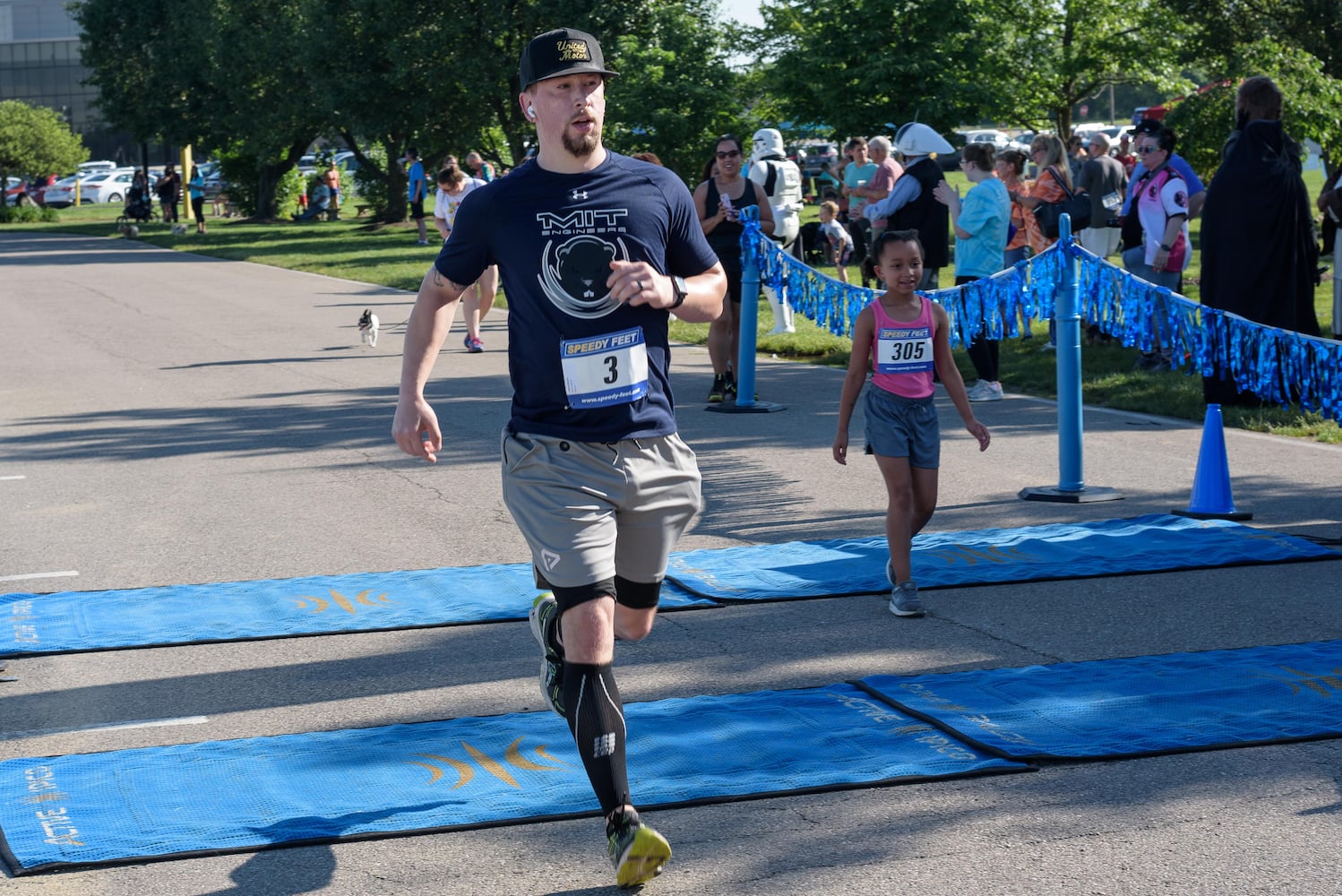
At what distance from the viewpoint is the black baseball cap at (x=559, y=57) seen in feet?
13.4

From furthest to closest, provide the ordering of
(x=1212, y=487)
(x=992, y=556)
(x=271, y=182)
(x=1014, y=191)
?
(x=271, y=182) → (x=1014, y=191) → (x=1212, y=487) → (x=992, y=556)

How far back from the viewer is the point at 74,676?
233 inches

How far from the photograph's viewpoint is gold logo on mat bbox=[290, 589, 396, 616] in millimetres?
6840

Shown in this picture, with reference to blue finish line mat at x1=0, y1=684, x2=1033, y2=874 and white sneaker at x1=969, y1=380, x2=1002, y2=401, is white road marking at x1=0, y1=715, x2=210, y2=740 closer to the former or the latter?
blue finish line mat at x1=0, y1=684, x2=1033, y2=874

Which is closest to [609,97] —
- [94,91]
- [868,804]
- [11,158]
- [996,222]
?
[996,222]

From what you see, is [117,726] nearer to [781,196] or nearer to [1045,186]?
[1045,186]

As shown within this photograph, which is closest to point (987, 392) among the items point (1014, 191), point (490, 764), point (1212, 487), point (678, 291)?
point (1014, 191)

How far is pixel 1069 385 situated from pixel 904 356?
2.46 m

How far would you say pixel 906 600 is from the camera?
6531mm

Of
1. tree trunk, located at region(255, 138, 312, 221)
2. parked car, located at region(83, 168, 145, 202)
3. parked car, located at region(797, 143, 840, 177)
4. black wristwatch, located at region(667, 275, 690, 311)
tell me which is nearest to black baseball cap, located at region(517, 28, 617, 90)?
black wristwatch, located at region(667, 275, 690, 311)

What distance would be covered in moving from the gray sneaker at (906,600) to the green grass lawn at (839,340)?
4942mm

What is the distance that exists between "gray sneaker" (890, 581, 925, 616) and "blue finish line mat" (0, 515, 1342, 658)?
0.42m

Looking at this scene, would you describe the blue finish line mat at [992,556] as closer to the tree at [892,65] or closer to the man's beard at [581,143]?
the man's beard at [581,143]

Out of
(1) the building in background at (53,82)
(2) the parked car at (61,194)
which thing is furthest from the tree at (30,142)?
(1) the building in background at (53,82)
